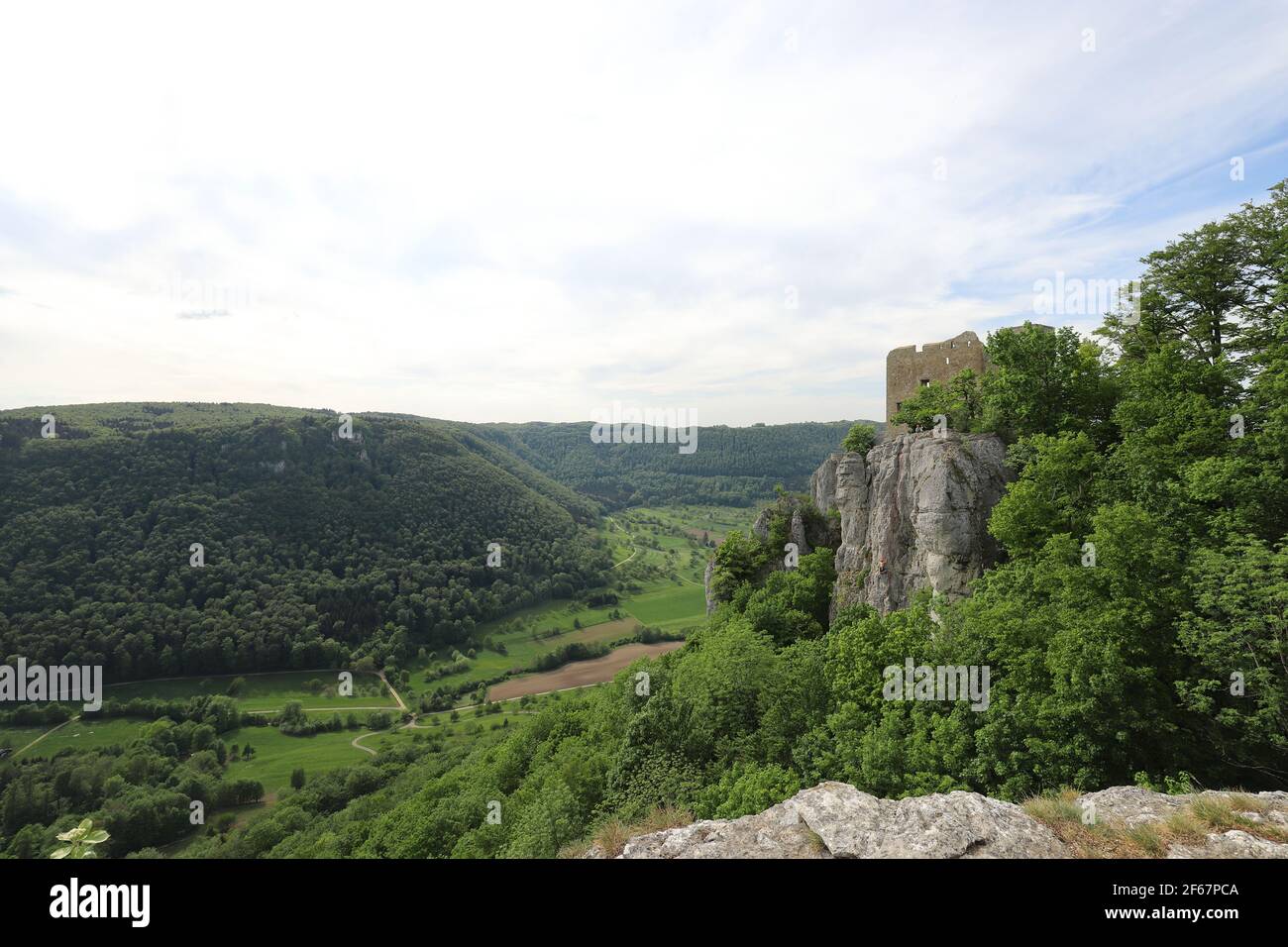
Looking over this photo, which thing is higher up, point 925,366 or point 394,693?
point 925,366

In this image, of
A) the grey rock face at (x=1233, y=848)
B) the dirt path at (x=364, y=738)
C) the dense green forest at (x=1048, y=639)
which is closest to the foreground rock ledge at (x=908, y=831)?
the grey rock face at (x=1233, y=848)

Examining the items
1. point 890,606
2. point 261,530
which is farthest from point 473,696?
point 890,606

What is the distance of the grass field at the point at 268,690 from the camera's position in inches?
3553

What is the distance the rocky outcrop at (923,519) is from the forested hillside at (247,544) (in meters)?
106

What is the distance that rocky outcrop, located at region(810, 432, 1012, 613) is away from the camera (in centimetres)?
1967

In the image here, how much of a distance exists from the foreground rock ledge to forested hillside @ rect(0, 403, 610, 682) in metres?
115

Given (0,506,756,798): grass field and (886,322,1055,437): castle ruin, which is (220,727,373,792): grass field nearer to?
(0,506,756,798): grass field

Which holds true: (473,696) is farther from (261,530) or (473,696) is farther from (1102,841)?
(1102,841)

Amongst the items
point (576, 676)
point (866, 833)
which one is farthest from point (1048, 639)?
point (576, 676)

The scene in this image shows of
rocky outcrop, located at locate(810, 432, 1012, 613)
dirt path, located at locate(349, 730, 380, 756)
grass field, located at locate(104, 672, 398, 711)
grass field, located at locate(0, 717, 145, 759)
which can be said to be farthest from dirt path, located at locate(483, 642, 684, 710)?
rocky outcrop, located at locate(810, 432, 1012, 613)

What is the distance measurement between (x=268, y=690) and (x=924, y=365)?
112263 mm

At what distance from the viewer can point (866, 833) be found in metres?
7.14

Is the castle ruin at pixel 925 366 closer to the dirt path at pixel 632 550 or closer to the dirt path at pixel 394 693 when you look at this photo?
the dirt path at pixel 394 693

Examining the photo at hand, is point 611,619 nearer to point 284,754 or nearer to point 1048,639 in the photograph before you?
point 284,754
